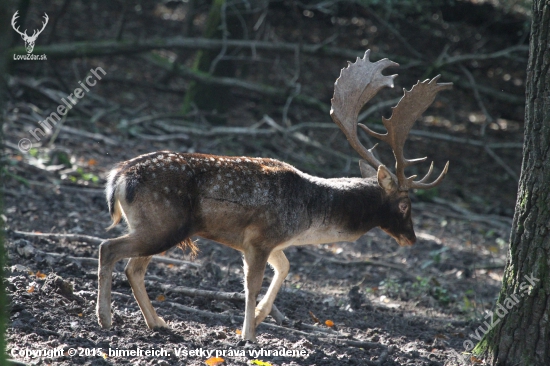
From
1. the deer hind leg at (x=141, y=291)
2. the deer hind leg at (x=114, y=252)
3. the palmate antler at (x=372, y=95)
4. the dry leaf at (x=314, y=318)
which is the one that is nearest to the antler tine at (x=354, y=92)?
the palmate antler at (x=372, y=95)

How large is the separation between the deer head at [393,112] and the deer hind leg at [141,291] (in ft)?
7.85

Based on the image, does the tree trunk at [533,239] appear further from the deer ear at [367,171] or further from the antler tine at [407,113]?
the deer ear at [367,171]

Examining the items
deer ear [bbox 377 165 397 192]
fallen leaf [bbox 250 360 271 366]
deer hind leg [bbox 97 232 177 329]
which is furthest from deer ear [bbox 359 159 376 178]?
fallen leaf [bbox 250 360 271 366]

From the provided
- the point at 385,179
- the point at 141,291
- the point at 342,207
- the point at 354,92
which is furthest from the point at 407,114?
the point at 141,291

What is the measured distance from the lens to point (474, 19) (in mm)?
15297

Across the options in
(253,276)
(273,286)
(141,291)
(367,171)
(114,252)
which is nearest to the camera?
(114,252)

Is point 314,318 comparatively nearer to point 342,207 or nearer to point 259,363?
point 342,207

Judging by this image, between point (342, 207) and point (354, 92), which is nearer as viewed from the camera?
point (342, 207)

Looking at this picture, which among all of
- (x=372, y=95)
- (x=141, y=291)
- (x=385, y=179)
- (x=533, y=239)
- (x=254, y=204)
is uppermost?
(x=372, y=95)

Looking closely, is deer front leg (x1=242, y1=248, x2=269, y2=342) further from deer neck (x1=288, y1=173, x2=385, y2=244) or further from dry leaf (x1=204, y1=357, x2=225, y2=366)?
dry leaf (x1=204, y1=357, x2=225, y2=366)

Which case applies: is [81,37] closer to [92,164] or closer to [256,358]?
[92,164]

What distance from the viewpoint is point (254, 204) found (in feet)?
19.5

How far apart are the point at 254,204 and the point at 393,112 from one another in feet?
5.88

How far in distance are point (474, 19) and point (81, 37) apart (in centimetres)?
912
